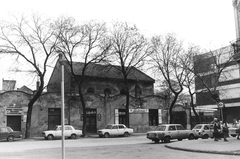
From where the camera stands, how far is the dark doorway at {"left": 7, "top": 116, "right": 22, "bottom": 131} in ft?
115

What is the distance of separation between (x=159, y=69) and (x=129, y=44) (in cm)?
538

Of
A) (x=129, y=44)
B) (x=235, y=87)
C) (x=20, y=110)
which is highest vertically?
(x=129, y=44)

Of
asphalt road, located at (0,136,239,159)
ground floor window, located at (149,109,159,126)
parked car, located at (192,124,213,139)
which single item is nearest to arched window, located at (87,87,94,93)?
ground floor window, located at (149,109,159,126)

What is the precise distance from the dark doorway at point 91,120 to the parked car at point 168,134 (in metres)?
17.3

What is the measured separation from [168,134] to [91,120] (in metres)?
18.7

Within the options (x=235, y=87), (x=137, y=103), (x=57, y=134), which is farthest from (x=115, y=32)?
(x=235, y=87)

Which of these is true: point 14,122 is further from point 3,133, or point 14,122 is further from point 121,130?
point 121,130

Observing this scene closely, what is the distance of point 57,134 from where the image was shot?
30734 millimetres

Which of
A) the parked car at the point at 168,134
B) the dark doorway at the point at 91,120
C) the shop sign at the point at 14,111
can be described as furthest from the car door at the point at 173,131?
the shop sign at the point at 14,111

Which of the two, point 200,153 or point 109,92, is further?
point 109,92

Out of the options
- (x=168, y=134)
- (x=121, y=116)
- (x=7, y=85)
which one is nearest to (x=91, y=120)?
(x=121, y=116)

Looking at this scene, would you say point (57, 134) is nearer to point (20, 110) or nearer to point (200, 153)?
point (20, 110)

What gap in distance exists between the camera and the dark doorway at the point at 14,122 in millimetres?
34997

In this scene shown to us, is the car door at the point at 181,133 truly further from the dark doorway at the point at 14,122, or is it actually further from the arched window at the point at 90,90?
the arched window at the point at 90,90
